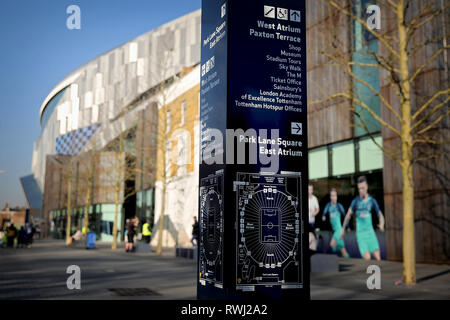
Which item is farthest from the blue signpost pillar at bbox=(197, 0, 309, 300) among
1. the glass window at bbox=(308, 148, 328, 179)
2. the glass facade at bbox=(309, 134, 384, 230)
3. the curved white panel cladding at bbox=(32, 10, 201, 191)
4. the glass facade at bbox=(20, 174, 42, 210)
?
the glass facade at bbox=(20, 174, 42, 210)

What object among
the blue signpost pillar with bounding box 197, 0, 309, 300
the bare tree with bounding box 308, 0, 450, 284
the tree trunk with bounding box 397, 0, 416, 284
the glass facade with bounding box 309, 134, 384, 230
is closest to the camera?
the blue signpost pillar with bounding box 197, 0, 309, 300

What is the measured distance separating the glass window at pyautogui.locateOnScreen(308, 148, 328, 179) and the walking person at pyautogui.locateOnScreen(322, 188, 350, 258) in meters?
1.49

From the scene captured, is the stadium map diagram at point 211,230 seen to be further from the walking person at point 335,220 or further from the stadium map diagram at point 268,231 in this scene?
the walking person at point 335,220

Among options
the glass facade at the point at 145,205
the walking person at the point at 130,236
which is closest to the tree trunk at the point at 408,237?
the walking person at the point at 130,236

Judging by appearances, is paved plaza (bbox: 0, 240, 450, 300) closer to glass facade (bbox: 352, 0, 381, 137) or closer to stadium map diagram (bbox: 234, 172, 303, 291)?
stadium map diagram (bbox: 234, 172, 303, 291)

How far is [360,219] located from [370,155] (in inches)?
116

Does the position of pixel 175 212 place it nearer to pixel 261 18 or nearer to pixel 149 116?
pixel 149 116

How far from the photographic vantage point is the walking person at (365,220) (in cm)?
2136

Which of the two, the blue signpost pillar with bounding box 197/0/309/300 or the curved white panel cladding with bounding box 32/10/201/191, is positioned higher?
the curved white panel cladding with bounding box 32/10/201/191

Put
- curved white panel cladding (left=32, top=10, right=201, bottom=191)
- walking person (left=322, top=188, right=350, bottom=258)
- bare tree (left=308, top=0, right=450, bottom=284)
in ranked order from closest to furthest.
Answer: bare tree (left=308, top=0, right=450, bottom=284) → walking person (left=322, top=188, right=350, bottom=258) → curved white panel cladding (left=32, top=10, right=201, bottom=191)

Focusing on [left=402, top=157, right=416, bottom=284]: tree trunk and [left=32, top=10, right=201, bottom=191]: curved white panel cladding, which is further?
[left=32, top=10, right=201, bottom=191]: curved white panel cladding

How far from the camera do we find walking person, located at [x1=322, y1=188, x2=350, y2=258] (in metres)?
24.1

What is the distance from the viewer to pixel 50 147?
12938 cm

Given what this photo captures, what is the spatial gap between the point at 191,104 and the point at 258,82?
30.1m
